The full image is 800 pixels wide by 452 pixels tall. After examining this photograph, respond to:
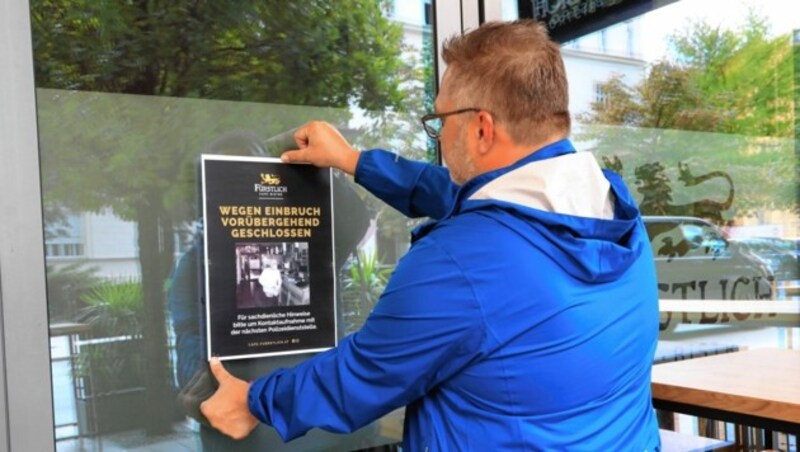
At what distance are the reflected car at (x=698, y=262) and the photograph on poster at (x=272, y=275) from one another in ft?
5.00

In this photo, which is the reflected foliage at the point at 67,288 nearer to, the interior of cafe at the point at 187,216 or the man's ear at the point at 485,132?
the interior of cafe at the point at 187,216

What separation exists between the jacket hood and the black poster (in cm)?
56

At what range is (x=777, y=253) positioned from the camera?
10.8ft

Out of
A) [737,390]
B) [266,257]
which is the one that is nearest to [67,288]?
[266,257]

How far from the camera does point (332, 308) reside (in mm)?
1872

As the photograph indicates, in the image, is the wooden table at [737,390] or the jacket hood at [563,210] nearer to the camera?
the jacket hood at [563,210]

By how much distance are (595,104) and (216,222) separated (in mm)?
1557

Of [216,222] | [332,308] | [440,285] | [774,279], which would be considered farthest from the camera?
[774,279]

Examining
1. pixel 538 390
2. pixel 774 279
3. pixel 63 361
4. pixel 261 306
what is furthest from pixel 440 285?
pixel 774 279

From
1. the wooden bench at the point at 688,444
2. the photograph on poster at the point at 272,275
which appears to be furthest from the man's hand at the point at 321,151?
the wooden bench at the point at 688,444

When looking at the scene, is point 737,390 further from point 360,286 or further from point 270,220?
point 270,220

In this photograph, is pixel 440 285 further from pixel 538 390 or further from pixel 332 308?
pixel 332 308

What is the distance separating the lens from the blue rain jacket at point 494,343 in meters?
1.19

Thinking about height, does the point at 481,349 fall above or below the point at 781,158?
below
